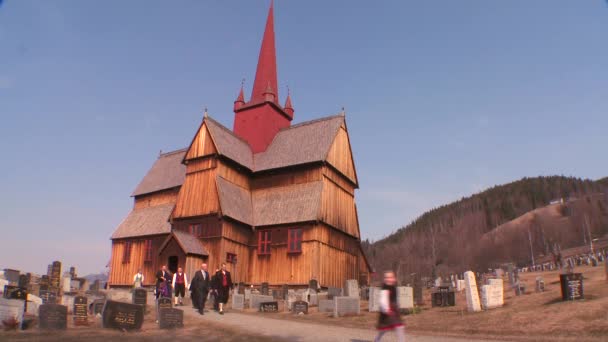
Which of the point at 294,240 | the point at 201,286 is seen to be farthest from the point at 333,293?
the point at 201,286

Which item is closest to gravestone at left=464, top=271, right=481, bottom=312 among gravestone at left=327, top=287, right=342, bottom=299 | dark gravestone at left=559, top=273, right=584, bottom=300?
dark gravestone at left=559, top=273, right=584, bottom=300

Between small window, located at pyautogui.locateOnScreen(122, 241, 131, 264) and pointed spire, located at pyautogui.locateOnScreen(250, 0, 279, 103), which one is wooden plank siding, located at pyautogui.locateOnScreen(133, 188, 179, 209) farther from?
pointed spire, located at pyautogui.locateOnScreen(250, 0, 279, 103)

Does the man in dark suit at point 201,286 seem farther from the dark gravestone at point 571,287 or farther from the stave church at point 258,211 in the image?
the dark gravestone at point 571,287

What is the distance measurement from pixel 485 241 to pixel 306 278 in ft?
232

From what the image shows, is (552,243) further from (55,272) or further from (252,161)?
(55,272)

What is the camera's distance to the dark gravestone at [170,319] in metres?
15.7

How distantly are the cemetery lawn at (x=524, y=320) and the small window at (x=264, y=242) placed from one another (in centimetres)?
1372

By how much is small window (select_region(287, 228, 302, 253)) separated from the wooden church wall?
10.3 metres

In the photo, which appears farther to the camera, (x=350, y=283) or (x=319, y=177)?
(x=319, y=177)

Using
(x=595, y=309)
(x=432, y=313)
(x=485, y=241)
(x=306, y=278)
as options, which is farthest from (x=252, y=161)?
(x=485, y=241)

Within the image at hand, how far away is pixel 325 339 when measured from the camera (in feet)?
42.3

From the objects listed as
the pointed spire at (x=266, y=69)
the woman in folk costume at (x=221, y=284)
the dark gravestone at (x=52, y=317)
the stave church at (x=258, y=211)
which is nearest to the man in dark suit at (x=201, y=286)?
the woman in folk costume at (x=221, y=284)

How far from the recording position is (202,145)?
34.4 metres

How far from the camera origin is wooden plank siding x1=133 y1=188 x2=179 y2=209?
3969cm
